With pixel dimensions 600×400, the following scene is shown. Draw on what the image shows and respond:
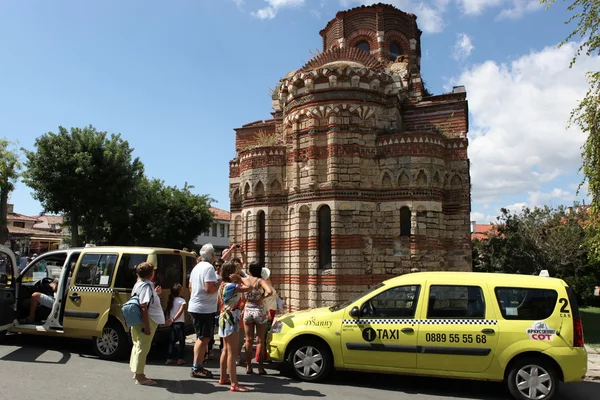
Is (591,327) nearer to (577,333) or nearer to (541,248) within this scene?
(541,248)

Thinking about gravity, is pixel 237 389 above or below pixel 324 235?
below

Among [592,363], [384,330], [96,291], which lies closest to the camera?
[384,330]

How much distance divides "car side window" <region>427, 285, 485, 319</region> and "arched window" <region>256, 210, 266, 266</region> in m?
9.98

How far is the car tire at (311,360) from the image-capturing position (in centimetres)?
672

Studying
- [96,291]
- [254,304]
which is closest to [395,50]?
[254,304]

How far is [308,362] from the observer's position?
679 cm

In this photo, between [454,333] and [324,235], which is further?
[324,235]

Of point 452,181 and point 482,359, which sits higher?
point 452,181

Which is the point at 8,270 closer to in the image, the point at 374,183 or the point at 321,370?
the point at 321,370

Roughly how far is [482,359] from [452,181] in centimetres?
1002

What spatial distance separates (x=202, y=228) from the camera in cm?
3300

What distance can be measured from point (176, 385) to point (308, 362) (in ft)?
6.30

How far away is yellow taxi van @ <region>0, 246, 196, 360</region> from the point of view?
785cm

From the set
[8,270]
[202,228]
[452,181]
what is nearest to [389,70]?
[452,181]
